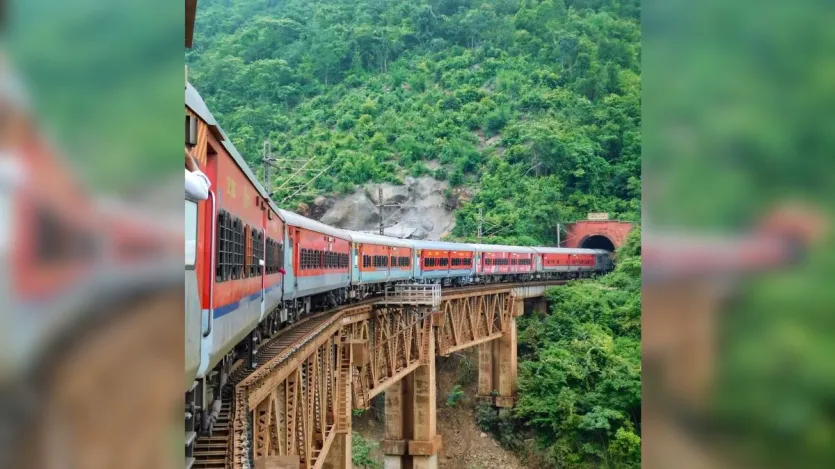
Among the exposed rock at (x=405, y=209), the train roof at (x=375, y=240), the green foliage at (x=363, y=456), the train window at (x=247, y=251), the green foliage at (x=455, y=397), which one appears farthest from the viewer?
the exposed rock at (x=405, y=209)

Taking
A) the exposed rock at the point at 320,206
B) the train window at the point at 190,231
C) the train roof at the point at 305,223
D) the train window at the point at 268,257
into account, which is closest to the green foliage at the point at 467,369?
the train roof at the point at 305,223

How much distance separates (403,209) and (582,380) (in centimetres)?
2524

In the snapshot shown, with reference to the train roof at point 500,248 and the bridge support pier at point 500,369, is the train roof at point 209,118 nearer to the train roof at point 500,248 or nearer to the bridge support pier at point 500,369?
the train roof at point 500,248

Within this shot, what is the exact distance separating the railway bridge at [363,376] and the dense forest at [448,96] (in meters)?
18.3

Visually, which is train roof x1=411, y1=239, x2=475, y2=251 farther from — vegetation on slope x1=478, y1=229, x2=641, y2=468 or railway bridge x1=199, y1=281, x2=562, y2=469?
vegetation on slope x1=478, y1=229, x2=641, y2=468

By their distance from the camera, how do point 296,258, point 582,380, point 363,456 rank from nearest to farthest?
1. point 296,258
2. point 582,380
3. point 363,456

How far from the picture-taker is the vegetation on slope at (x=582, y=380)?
26.8m

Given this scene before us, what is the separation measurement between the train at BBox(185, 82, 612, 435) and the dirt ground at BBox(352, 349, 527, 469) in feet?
34.4

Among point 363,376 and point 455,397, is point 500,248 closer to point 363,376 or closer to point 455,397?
point 455,397
